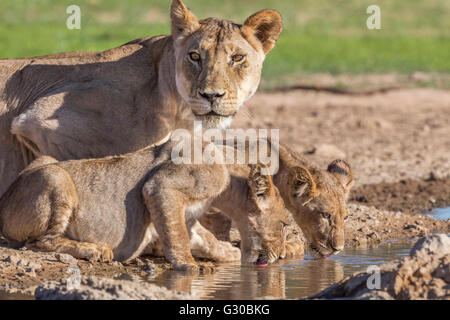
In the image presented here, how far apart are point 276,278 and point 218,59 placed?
2.07 m

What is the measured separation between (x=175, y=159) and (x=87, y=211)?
88cm

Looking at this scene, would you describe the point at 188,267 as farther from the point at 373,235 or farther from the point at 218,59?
the point at 373,235

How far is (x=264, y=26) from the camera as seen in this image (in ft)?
30.4

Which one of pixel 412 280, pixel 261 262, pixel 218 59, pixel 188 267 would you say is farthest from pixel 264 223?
pixel 412 280

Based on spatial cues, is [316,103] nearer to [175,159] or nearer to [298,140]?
[298,140]

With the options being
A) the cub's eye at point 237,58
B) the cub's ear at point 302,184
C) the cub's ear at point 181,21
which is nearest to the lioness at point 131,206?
the cub's ear at point 302,184

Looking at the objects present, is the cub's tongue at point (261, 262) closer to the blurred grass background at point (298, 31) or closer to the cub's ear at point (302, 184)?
the cub's ear at point (302, 184)

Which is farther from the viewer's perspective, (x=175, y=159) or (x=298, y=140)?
(x=298, y=140)

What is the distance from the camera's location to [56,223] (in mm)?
8141

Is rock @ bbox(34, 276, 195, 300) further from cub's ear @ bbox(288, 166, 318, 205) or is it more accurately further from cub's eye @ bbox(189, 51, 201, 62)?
cub's eye @ bbox(189, 51, 201, 62)

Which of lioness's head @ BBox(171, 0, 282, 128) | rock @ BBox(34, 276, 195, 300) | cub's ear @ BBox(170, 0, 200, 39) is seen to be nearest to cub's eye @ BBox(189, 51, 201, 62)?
lioness's head @ BBox(171, 0, 282, 128)

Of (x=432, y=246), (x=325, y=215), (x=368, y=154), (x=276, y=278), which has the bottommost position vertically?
(x=276, y=278)
